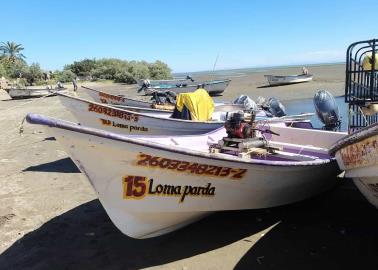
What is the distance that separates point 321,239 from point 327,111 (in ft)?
16.2

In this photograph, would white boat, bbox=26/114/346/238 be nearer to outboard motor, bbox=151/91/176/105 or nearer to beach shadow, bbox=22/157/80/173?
beach shadow, bbox=22/157/80/173

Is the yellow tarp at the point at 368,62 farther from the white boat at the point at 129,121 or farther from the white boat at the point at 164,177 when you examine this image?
the white boat at the point at 129,121

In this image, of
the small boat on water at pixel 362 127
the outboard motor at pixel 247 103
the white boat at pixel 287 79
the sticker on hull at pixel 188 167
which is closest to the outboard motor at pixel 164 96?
the outboard motor at pixel 247 103

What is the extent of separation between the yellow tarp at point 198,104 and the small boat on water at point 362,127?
3573 millimetres

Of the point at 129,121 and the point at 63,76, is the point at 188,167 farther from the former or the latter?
the point at 63,76

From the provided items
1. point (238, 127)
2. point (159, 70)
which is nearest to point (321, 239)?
point (238, 127)

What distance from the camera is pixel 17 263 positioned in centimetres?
520

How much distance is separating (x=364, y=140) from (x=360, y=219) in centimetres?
190

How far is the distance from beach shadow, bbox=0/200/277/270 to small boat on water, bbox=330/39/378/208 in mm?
1485

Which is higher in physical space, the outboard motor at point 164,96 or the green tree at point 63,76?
the green tree at point 63,76

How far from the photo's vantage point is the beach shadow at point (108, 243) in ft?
17.2

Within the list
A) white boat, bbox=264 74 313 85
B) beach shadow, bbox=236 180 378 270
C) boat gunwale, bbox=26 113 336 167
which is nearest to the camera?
boat gunwale, bbox=26 113 336 167

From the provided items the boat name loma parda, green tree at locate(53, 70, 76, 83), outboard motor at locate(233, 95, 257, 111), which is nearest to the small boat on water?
the boat name loma parda

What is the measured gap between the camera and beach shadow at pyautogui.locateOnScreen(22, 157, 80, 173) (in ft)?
31.3
